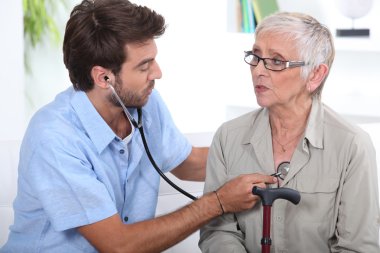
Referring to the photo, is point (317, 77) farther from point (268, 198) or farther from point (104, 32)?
point (104, 32)

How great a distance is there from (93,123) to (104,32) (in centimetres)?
24

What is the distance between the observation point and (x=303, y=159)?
1.79m

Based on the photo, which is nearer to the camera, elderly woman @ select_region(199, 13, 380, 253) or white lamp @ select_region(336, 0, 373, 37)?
elderly woman @ select_region(199, 13, 380, 253)

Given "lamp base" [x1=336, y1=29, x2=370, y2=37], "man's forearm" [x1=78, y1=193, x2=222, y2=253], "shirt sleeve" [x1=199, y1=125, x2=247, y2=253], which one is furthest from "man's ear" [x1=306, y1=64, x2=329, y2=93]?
"lamp base" [x1=336, y1=29, x2=370, y2=37]

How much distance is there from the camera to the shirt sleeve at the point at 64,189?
178cm

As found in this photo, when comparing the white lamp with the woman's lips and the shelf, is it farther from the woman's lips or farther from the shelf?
the woman's lips

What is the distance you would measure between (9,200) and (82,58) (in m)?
0.52

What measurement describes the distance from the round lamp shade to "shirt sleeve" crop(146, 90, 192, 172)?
165cm

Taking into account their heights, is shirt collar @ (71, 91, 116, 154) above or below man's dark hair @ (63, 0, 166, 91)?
below

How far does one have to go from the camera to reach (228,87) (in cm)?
402

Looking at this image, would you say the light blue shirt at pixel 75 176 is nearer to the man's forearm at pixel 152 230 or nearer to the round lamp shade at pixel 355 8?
the man's forearm at pixel 152 230

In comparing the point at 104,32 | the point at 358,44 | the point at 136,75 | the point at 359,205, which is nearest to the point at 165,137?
the point at 136,75

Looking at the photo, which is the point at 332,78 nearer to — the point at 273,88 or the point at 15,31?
the point at 15,31

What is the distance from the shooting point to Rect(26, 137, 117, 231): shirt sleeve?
1784 mm
